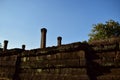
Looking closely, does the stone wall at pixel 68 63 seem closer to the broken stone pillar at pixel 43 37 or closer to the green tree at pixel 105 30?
the broken stone pillar at pixel 43 37

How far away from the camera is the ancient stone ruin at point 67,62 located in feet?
13.0

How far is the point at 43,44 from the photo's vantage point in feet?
64.0

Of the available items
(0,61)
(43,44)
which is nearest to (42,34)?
(43,44)

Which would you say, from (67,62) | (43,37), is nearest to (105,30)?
(43,37)

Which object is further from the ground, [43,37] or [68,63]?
[43,37]

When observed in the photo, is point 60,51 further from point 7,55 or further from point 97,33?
point 97,33

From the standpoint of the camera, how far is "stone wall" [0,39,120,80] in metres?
3.96

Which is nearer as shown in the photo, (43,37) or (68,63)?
(68,63)

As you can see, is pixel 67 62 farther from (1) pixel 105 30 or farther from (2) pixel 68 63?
(1) pixel 105 30

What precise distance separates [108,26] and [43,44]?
1630cm

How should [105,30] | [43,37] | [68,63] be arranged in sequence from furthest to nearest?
[105,30]
[43,37]
[68,63]

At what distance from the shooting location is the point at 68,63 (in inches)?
179

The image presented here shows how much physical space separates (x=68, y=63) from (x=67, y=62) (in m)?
0.04

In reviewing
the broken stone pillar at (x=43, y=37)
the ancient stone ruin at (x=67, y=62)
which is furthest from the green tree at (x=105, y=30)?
the ancient stone ruin at (x=67, y=62)
